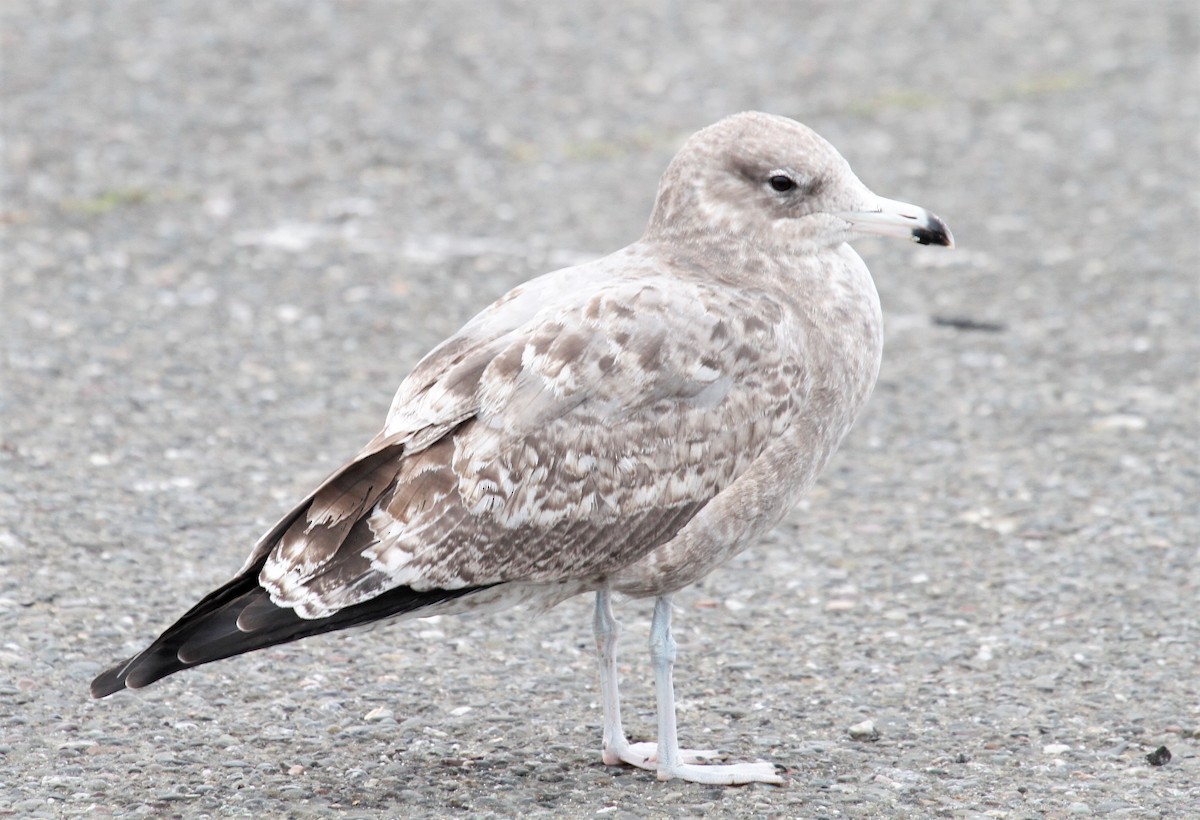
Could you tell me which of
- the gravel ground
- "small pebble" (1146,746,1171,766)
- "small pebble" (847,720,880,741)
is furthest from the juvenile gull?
"small pebble" (1146,746,1171,766)

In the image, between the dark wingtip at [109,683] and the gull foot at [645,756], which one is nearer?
the dark wingtip at [109,683]

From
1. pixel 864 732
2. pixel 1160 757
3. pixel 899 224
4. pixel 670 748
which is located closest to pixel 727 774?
pixel 670 748

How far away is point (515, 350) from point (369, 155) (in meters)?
6.52

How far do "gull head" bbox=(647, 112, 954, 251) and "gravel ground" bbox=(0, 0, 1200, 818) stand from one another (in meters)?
1.47

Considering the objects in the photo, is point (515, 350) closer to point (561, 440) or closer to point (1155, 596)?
point (561, 440)

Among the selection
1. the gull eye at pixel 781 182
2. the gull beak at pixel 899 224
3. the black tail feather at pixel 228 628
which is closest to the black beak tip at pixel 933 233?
the gull beak at pixel 899 224

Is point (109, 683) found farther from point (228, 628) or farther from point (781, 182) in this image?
point (781, 182)

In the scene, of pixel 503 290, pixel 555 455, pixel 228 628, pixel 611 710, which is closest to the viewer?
pixel 228 628

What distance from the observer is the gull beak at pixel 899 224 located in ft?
16.3

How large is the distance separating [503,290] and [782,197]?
4.12 m

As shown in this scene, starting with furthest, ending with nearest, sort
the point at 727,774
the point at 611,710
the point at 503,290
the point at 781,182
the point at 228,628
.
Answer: the point at 503,290, the point at 781,182, the point at 611,710, the point at 727,774, the point at 228,628

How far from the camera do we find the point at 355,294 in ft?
29.2

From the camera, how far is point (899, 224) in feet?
16.3

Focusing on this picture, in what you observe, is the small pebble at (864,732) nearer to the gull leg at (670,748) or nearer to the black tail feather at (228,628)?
the gull leg at (670,748)
